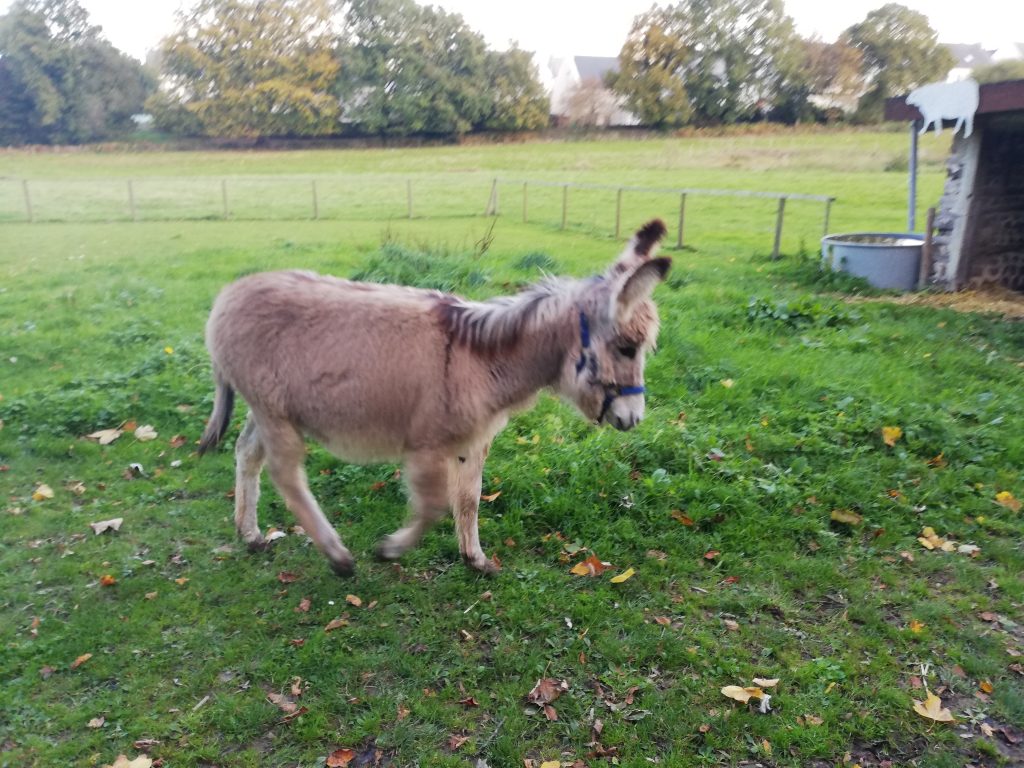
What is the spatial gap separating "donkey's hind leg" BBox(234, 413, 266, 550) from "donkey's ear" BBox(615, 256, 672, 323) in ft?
7.66

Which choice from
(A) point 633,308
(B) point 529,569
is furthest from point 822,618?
(A) point 633,308

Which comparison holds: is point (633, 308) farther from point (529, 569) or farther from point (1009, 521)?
point (1009, 521)

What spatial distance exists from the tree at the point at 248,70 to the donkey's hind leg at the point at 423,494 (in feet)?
29.9

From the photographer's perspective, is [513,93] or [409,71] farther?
[513,93]

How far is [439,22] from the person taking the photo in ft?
41.1

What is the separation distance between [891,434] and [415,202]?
11.1 m

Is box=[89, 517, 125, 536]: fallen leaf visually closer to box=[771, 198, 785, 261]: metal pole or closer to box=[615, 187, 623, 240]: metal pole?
box=[771, 198, 785, 261]: metal pole

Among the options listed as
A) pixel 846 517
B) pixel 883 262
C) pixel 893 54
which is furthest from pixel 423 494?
pixel 893 54

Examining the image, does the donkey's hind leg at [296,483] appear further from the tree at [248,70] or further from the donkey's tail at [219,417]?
the tree at [248,70]

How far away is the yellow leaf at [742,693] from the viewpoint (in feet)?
9.73

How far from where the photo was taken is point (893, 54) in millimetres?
14484

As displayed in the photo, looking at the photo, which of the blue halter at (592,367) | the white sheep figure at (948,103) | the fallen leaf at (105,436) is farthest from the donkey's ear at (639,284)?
the white sheep figure at (948,103)

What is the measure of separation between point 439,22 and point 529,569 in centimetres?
1169

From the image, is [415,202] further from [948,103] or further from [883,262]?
[948,103]
